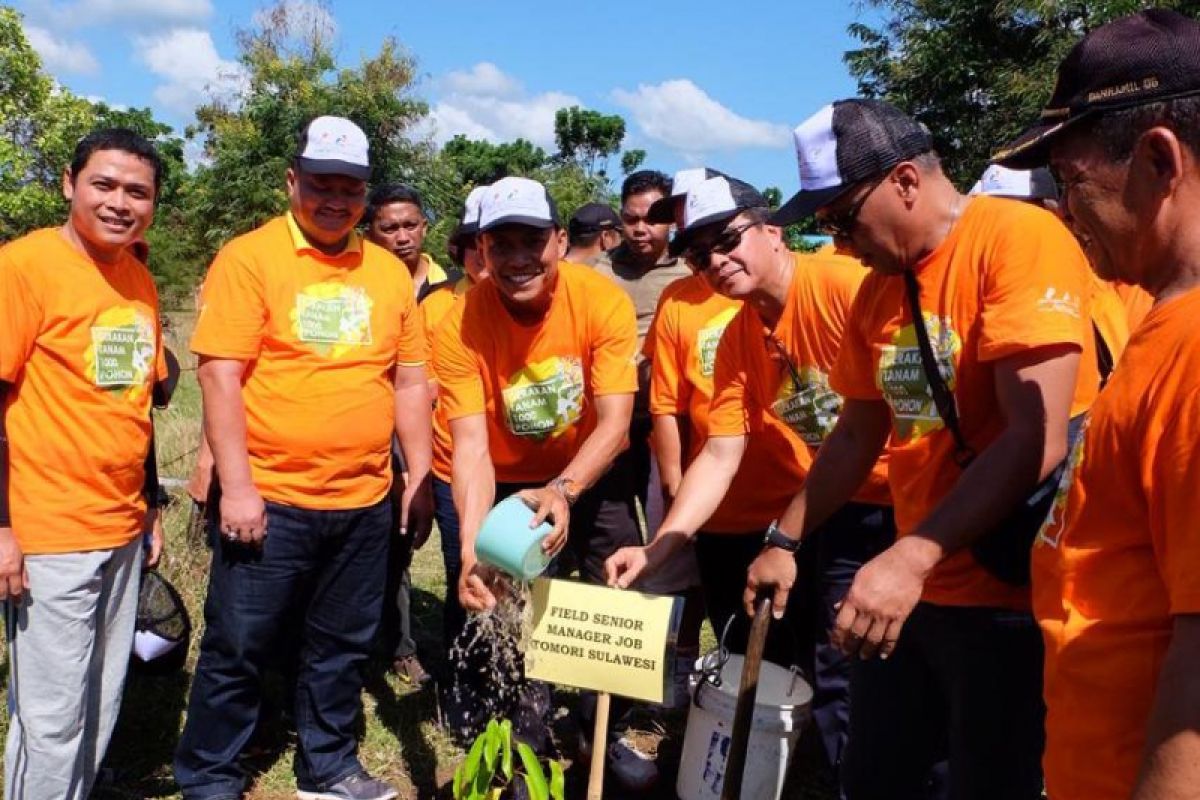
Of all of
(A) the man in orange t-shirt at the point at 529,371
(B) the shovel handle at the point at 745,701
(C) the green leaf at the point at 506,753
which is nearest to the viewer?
(B) the shovel handle at the point at 745,701

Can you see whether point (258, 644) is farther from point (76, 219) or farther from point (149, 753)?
point (76, 219)

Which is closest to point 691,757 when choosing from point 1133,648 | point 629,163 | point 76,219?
point 1133,648

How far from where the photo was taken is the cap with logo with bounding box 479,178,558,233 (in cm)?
312

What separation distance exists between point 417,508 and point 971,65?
1375 centimetres

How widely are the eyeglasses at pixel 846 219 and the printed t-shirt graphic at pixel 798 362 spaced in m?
0.87

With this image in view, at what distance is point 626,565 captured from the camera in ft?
9.21

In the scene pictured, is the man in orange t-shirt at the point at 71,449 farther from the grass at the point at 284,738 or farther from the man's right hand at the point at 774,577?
the man's right hand at the point at 774,577

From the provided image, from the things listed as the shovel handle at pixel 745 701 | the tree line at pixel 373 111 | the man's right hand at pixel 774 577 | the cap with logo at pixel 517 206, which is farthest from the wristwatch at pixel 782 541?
the tree line at pixel 373 111

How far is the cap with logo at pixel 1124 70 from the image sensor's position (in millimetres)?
1252

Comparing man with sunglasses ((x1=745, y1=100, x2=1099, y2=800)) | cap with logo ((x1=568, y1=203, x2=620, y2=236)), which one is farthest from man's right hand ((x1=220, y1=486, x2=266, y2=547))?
cap with logo ((x1=568, y1=203, x2=620, y2=236))

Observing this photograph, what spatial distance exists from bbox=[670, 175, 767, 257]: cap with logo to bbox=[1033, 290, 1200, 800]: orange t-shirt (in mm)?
1700

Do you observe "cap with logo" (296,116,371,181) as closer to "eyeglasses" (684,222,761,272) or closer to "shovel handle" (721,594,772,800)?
"eyeglasses" (684,222,761,272)

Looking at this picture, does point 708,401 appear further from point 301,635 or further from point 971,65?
point 971,65

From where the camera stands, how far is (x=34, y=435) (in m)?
2.82
